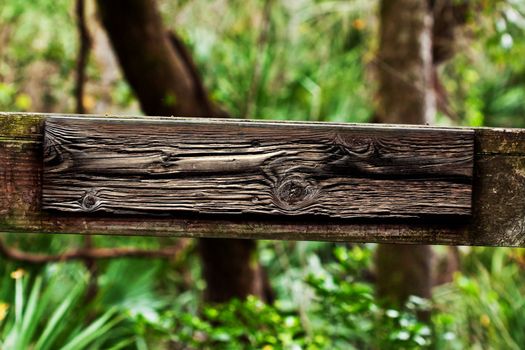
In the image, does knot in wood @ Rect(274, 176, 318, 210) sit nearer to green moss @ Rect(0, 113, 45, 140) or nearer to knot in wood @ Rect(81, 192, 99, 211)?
knot in wood @ Rect(81, 192, 99, 211)

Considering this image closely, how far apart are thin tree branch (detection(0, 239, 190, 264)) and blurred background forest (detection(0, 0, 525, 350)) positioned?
0.04 feet

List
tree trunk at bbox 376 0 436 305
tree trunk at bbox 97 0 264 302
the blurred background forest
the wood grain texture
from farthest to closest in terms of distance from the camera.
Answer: tree trunk at bbox 376 0 436 305 → tree trunk at bbox 97 0 264 302 → the blurred background forest → the wood grain texture

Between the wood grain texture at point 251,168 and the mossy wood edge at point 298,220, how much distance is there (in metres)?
0.02

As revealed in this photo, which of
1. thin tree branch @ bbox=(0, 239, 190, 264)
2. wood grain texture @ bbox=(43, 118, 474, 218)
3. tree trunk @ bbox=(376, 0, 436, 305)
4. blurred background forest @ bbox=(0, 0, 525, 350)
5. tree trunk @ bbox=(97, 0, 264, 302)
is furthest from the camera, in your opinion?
tree trunk @ bbox=(376, 0, 436, 305)

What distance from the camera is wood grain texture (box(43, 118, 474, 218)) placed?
1.29m

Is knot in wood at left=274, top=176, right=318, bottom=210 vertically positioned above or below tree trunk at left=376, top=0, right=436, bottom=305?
below

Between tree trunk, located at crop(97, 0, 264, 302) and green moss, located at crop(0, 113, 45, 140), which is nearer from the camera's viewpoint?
green moss, located at crop(0, 113, 45, 140)

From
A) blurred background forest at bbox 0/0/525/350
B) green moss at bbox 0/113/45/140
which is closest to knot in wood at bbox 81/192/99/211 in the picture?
green moss at bbox 0/113/45/140

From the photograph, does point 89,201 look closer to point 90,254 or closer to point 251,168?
point 251,168

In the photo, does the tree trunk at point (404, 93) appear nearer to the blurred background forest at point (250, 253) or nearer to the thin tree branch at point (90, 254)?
the blurred background forest at point (250, 253)

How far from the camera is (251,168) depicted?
4.29 feet

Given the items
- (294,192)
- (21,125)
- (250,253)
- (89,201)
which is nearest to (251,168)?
(294,192)

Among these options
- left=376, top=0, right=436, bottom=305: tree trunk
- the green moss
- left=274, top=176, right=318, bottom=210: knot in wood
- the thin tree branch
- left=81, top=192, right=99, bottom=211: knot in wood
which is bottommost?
left=81, top=192, right=99, bottom=211: knot in wood

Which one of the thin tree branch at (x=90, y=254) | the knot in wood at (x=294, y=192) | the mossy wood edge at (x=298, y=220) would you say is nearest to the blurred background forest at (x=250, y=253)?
the thin tree branch at (x=90, y=254)
